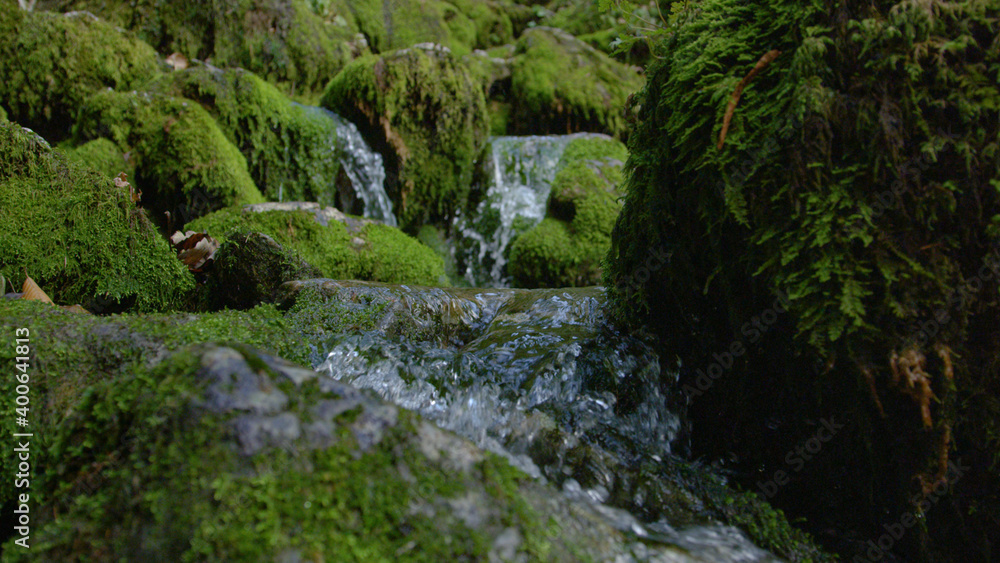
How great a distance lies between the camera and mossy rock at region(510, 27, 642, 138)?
8.69m

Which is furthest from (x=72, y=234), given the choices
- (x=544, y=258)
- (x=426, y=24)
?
(x=426, y=24)

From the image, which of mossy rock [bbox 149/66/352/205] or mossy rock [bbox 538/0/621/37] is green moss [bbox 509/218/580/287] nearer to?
mossy rock [bbox 149/66/352/205]

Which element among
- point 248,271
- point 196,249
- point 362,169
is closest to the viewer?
point 248,271

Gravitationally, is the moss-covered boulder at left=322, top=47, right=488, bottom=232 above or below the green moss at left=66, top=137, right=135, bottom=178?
above

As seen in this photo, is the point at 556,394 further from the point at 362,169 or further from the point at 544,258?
the point at 362,169

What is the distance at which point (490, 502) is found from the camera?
1.27 metres

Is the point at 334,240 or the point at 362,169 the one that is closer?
the point at 334,240

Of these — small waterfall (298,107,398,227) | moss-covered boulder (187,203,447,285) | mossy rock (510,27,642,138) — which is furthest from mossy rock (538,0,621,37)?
moss-covered boulder (187,203,447,285)

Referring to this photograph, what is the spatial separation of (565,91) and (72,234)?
741 centimetres

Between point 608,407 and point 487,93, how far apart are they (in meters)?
7.80
